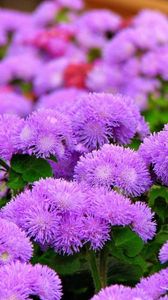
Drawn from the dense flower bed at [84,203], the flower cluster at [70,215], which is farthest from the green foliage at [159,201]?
the flower cluster at [70,215]

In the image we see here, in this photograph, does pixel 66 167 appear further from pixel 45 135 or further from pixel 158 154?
pixel 158 154

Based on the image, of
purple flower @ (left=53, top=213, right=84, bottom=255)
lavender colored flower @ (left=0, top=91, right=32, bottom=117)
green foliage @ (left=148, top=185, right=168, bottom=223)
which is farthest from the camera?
lavender colored flower @ (left=0, top=91, right=32, bottom=117)

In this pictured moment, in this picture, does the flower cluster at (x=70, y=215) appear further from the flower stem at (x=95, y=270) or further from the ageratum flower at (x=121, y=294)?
the ageratum flower at (x=121, y=294)

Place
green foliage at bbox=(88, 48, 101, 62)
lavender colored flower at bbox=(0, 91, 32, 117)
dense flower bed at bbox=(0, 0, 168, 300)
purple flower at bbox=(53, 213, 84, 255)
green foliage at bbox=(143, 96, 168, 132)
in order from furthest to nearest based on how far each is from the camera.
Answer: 1. green foliage at bbox=(88, 48, 101, 62)
2. lavender colored flower at bbox=(0, 91, 32, 117)
3. green foliage at bbox=(143, 96, 168, 132)
4. purple flower at bbox=(53, 213, 84, 255)
5. dense flower bed at bbox=(0, 0, 168, 300)

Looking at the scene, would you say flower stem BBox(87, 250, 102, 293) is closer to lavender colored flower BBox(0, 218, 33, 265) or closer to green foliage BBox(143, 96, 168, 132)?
lavender colored flower BBox(0, 218, 33, 265)

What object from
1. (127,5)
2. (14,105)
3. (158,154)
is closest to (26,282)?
(158,154)

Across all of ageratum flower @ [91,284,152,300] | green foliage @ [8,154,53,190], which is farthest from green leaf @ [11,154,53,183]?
ageratum flower @ [91,284,152,300]

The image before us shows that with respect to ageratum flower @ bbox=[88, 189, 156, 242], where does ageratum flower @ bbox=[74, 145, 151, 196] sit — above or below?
above
